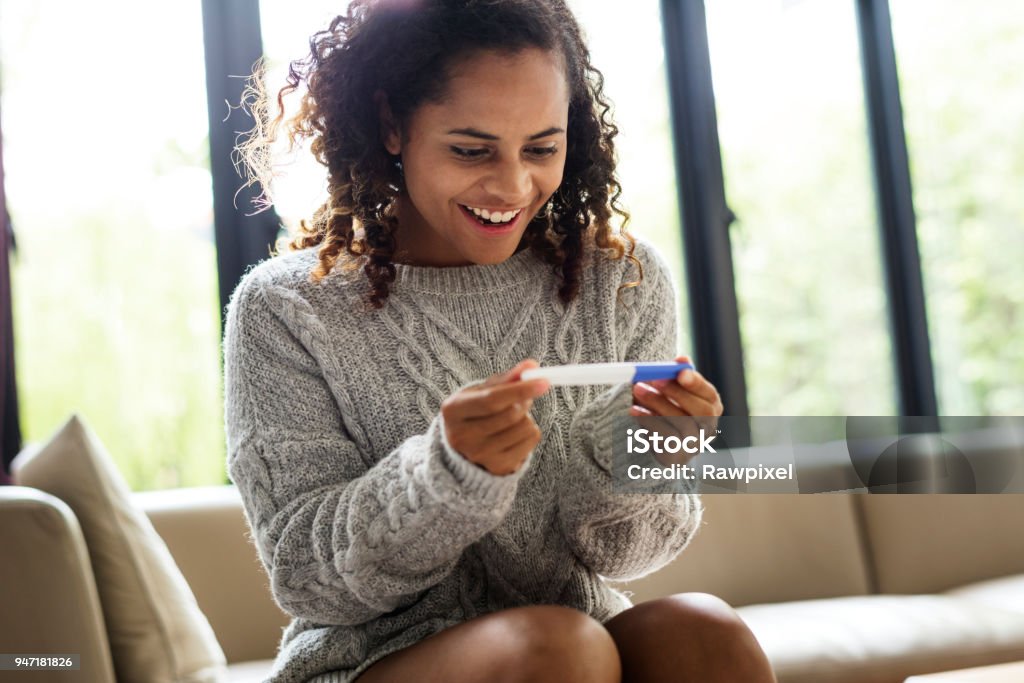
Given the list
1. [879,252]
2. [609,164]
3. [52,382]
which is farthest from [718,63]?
[52,382]

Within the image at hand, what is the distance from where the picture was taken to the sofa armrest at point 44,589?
1.31 meters

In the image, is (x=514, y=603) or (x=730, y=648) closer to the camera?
(x=730, y=648)

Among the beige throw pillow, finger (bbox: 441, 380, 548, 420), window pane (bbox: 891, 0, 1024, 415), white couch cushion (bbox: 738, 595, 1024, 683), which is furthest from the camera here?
window pane (bbox: 891, 0, 1024, 415)

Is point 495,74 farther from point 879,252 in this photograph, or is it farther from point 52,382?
point 879,252

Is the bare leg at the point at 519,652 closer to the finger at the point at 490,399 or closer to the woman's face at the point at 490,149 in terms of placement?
the finger at the point at 490,399

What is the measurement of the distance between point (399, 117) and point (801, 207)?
2314 millimetres

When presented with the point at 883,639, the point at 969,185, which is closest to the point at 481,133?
the point at 883,639

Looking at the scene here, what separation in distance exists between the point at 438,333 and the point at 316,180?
322 millimetres

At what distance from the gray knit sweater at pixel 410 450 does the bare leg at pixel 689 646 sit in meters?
0.13

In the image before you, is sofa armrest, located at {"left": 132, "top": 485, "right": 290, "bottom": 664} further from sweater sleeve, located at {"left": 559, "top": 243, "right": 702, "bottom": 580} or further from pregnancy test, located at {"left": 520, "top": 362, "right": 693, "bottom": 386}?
pregnancy test, located at {"left": 520, "top": 362, "right": 693, "bottom": 386}

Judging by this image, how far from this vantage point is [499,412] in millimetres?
837

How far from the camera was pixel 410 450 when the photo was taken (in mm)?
940

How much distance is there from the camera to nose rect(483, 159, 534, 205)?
1102mm

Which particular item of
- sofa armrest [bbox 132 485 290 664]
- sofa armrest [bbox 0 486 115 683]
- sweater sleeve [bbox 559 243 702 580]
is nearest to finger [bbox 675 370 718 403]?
sweater sleeve [bbox 559 243 702 580]
